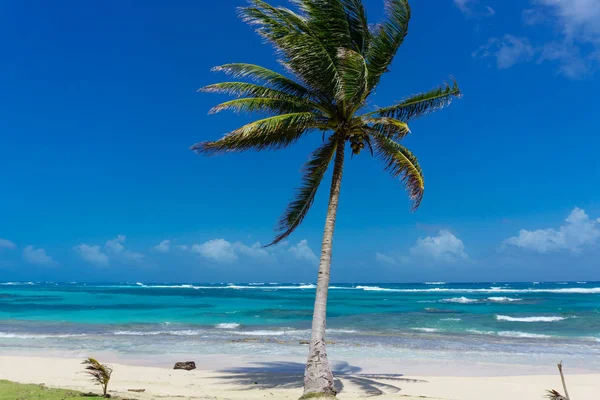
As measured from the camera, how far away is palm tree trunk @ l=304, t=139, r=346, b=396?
8.66 m

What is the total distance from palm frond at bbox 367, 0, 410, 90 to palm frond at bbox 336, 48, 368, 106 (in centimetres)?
111

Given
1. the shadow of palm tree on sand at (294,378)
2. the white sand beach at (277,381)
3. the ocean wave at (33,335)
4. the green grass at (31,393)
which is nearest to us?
the green grass at (31,393)

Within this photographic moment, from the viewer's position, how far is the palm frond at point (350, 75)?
26.9 feet

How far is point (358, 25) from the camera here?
9508mm

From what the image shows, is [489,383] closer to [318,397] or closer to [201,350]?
[318,397]

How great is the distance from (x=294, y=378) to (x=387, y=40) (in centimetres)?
838

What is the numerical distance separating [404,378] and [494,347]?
832cm

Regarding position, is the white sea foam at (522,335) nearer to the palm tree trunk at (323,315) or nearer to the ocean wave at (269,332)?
the ocean wave at (269,332)

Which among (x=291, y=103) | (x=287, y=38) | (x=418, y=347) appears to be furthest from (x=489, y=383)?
(x=287, y=38)

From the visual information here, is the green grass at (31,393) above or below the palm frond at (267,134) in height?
below

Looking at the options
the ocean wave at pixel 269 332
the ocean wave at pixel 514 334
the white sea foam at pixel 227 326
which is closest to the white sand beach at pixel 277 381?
the ocean wave at pixel 269 332

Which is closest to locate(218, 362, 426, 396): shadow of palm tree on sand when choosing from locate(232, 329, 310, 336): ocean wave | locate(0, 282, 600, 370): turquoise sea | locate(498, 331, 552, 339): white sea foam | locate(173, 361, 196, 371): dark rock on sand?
locate(173, 361, 196, 371): dark rock on sand

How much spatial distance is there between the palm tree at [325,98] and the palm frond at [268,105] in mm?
20

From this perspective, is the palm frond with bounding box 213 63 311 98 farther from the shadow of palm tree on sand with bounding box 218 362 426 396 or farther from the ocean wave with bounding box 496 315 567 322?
the ocean wave with bounding box 496 315 567 322
